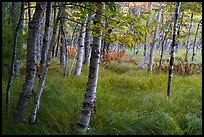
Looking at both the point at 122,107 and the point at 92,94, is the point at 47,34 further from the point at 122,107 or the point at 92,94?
the point at 122,107

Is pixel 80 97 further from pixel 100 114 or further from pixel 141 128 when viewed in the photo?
pixel 141 128

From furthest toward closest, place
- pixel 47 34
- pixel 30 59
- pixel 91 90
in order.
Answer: pixel 91 90
pixel 47 34
pixel 30 59

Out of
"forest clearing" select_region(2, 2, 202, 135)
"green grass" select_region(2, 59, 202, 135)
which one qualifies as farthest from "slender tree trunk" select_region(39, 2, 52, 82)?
"green grass" select_region(2, 59, 202, 135)

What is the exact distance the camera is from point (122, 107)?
6684 mm

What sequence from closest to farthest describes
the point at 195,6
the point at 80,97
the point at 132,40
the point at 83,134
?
the point at 83,134
the point at 132,40
the point at 80,97
the point at 195,6

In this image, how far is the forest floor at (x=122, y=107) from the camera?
197 inches

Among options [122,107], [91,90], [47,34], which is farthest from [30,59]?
[122,107]

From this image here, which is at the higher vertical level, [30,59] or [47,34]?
[47,34]

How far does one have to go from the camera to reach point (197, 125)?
17.6 feet

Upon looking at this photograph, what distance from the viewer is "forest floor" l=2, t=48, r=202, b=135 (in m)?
5.01

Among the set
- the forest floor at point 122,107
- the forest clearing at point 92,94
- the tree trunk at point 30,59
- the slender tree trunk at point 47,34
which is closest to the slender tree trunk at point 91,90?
the forest clearing at point 92,94

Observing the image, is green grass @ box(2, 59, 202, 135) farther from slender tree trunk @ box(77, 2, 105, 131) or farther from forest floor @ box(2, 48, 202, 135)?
slender tree trunk @ box(77, 2, 105, 131)

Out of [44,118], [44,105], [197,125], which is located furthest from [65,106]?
[197,125]

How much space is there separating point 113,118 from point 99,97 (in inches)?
63.9
